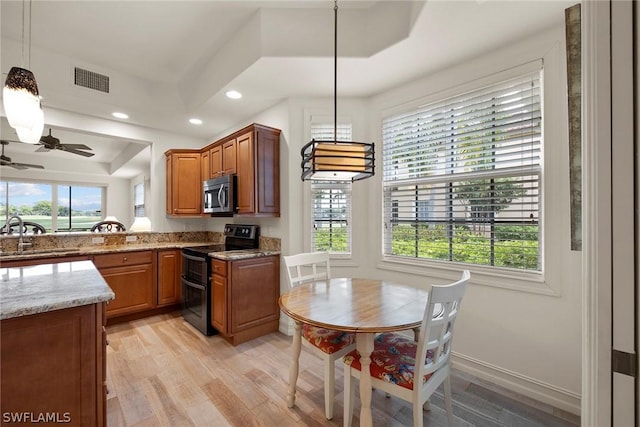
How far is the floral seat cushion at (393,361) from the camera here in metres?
1.36

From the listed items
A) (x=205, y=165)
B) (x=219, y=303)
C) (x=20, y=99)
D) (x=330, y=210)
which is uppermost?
(x=205, y=165)

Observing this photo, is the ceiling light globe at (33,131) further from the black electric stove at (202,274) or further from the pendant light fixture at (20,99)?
the black electric stove at (202,274)

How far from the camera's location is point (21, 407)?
1087 millimetres

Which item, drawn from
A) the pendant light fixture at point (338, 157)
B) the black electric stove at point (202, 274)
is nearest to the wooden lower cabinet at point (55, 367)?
the pendant light fixture at point (338, 157)

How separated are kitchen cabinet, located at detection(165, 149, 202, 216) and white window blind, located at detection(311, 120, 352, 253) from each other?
194 cm

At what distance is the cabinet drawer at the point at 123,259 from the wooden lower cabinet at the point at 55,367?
2.23 metres

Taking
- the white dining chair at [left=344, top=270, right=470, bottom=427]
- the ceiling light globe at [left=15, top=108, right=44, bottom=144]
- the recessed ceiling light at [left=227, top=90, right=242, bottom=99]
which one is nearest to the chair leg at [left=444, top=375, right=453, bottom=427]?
the white dining chair at [left=344, top=270, right=470, bottom=427]

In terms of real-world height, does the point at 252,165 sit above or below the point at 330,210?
above

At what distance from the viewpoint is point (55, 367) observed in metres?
1.16

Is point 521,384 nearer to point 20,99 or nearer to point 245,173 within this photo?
point 245,173

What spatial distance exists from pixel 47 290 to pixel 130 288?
2.30 metres

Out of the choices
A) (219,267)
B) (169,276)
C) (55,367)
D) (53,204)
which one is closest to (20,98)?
(55,367)

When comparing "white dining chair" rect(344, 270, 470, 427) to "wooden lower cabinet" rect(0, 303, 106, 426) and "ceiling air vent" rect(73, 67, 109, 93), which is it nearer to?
"wooden lower cabinet" rect(0, 303, 106, 426)

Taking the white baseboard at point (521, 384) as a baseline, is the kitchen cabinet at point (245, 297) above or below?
above
